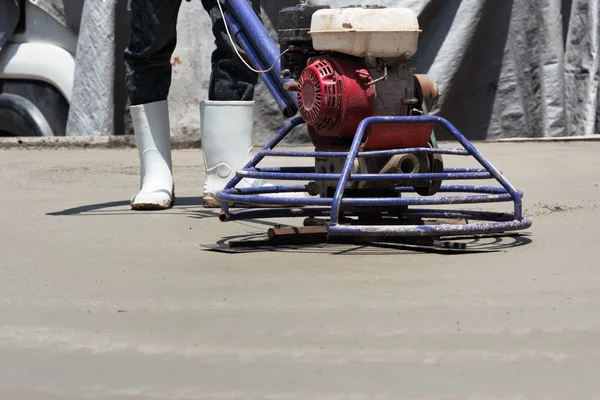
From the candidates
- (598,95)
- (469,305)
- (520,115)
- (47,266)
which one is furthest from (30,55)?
(469,305)

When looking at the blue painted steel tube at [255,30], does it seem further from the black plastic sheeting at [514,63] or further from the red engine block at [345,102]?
the black plastic sheeting at [514,63]

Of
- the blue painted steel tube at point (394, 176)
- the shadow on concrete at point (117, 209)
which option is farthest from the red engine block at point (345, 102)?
the shadow on concrete at point (117, 209)

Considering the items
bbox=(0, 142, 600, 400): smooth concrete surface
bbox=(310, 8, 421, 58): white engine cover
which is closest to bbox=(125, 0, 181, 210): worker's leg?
bbox=(0, 142, 600, 400): smooth concrete surface

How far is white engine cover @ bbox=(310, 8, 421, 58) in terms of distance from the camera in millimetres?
2715

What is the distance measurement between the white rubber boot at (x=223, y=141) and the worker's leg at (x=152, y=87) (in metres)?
0.15

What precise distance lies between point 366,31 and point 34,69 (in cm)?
479

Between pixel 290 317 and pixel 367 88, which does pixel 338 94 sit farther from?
pixel 290 317

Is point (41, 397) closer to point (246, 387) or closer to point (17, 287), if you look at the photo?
point (246, 387)

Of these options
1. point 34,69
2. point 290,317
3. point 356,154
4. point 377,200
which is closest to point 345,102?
point 356,154

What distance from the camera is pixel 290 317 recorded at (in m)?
1.98

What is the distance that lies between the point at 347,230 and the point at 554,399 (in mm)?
1095

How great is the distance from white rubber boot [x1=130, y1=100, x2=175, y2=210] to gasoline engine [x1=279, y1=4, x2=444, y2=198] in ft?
3.18

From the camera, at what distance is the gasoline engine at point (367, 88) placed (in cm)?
273

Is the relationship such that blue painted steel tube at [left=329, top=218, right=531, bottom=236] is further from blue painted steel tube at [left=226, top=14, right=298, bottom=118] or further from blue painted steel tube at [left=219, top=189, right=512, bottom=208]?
blue painted steel tube at [left=226, top=14, right=298, bottom=118]
